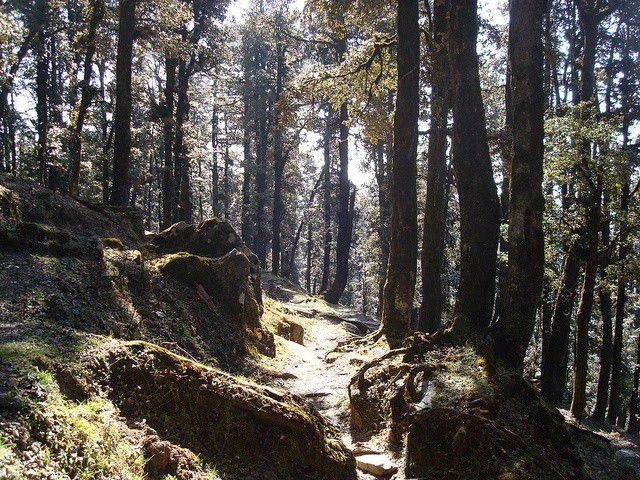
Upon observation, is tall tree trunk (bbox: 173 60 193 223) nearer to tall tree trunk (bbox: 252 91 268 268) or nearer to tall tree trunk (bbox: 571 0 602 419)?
tall tree trunk (bbox: 252 91 268 268)

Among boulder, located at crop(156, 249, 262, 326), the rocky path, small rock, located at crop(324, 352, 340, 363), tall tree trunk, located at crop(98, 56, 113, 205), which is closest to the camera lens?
the rocky path

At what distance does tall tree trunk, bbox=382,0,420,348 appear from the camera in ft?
29.9

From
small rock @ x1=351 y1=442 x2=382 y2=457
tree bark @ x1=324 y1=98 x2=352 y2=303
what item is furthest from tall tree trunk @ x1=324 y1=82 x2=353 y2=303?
small rock @ x1=351 y1=442 x2=382 y2=457

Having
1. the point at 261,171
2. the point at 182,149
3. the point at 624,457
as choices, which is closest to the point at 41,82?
the point at 182,149

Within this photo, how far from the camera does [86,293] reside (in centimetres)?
552

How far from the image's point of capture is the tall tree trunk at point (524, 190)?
600 centimetres

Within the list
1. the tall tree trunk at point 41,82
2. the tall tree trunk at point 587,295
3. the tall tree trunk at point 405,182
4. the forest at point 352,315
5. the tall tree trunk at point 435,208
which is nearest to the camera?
the forest at point 352,315

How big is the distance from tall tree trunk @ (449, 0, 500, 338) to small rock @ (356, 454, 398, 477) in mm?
2406

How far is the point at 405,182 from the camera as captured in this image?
367 inches

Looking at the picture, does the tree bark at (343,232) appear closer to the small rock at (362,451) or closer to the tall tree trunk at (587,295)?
the tall tree trunk at (587,295)

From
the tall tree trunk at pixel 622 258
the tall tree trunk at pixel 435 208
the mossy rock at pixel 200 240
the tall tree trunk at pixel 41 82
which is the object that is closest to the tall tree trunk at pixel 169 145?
the tall tree trunk at pixel 41 82

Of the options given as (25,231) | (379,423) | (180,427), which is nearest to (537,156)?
(379,423)

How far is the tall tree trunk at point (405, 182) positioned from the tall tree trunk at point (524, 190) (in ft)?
9.52

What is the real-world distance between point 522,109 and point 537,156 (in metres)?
0.71
